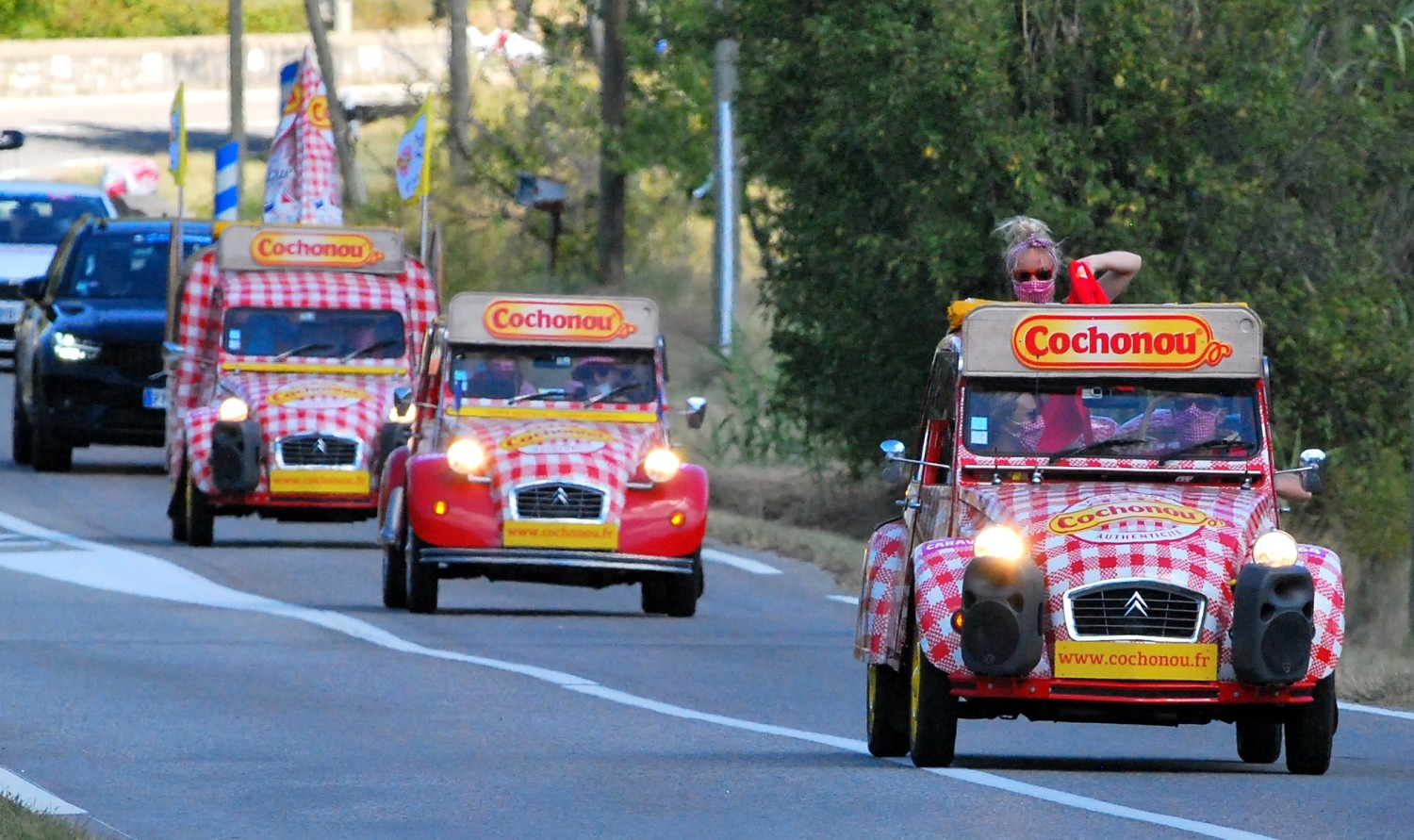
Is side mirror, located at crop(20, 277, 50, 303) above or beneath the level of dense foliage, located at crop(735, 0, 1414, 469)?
beneath

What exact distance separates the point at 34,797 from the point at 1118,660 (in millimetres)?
3543

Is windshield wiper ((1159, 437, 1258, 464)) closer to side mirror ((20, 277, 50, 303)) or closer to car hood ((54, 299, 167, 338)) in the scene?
car hood ((54, 299, 167, 338))

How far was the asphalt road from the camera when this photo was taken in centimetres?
984

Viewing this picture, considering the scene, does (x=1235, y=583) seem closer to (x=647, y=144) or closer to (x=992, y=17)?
(x=992, y=17)

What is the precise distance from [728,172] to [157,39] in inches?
1807

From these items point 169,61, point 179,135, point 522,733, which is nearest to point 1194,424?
point 522,733

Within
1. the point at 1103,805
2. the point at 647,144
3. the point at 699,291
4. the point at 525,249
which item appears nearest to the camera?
the point at 1103,805

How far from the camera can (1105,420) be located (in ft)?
38.1

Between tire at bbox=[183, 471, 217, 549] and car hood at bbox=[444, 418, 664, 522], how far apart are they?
13.3 feet

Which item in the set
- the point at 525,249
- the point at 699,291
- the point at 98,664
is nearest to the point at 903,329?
the point at 98,664

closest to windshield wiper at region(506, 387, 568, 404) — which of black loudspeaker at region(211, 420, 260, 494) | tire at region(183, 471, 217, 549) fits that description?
black loudspeaker at region(211, 420, 260, 494)

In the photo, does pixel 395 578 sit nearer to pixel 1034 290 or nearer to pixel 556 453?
Answer: pixel 556 453

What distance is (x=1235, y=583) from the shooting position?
10.6m

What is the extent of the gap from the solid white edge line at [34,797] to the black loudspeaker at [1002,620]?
2908mm
